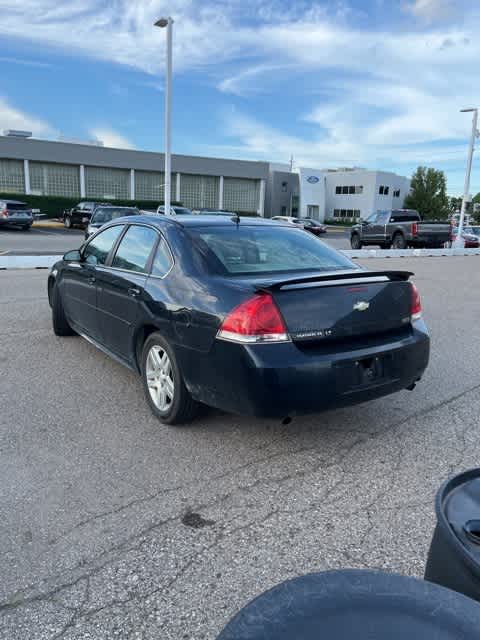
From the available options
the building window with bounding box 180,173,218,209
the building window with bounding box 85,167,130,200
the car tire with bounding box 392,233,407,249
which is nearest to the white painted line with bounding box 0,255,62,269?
the car tire with bounding box 392,233,407,249

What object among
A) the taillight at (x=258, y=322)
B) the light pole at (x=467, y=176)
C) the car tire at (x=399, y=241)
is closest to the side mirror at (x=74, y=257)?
the taillight at (x=258, y=322)

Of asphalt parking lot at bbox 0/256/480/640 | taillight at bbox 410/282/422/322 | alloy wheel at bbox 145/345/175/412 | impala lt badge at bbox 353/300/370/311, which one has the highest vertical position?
impala lt badge at bbox 353/300/370/311

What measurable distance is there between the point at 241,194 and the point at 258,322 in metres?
58.8

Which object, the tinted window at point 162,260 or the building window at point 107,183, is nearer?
the tinted window at point 162,260

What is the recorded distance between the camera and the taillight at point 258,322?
3.22m

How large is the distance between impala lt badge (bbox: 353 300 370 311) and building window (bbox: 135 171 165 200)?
53.4 metres

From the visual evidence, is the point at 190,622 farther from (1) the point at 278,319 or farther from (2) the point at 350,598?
(1) the point at 278,319

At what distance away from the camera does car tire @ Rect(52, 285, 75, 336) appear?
6195 millimetres

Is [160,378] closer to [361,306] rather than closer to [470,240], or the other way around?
[361,306]

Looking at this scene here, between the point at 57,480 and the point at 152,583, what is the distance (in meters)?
1.14

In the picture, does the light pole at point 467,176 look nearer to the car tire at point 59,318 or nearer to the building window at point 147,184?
the car tire at point 59,318

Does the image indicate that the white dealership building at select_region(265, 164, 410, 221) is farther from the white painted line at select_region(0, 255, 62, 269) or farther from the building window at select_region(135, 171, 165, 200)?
the white painted line at select_region(0, 255, 62, 269)

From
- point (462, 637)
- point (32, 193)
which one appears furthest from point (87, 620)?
point (32, 193)

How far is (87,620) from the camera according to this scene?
2135mm
